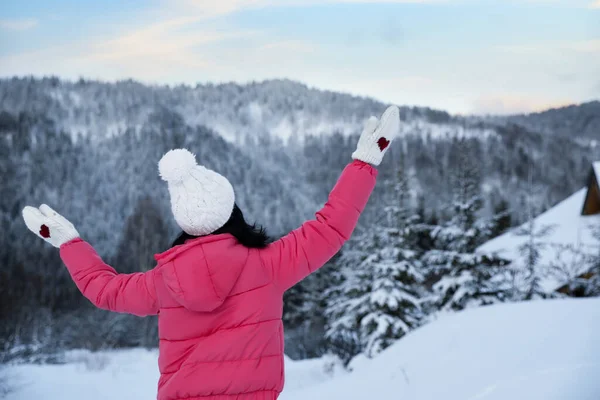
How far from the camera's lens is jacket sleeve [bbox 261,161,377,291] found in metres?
1.76

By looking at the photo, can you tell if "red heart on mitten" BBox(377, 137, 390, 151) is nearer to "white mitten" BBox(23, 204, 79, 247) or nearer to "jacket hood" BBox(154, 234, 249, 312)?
"jacket hood" BBox(154, 234, 249, 312)

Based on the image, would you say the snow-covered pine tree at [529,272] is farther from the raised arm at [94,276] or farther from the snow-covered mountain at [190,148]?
the snow-covered mountain at [190,148]

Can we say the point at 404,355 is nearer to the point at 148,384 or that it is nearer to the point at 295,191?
the point at 148,384

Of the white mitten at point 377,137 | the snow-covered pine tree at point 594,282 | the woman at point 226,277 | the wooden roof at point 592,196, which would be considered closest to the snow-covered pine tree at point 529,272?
the snow-covered pine tree at point 594,282

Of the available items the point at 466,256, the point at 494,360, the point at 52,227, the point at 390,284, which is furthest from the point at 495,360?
the point at 390,284

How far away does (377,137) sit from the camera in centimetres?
186

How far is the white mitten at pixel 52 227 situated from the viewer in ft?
6.96

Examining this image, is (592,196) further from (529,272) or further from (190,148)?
(190,148)

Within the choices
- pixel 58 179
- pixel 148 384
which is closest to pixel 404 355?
pixel 148 384

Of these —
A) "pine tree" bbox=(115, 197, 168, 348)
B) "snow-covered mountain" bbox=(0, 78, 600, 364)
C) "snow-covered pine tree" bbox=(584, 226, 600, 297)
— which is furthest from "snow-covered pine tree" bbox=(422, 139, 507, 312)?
"pine tree" bbox=(115, 197, 168, 348)

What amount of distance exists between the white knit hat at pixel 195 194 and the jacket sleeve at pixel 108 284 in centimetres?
24

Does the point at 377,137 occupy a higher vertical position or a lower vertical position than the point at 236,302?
higher

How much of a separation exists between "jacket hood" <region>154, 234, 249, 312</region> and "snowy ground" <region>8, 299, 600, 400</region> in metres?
2.50

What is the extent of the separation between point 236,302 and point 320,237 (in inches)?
12.9
